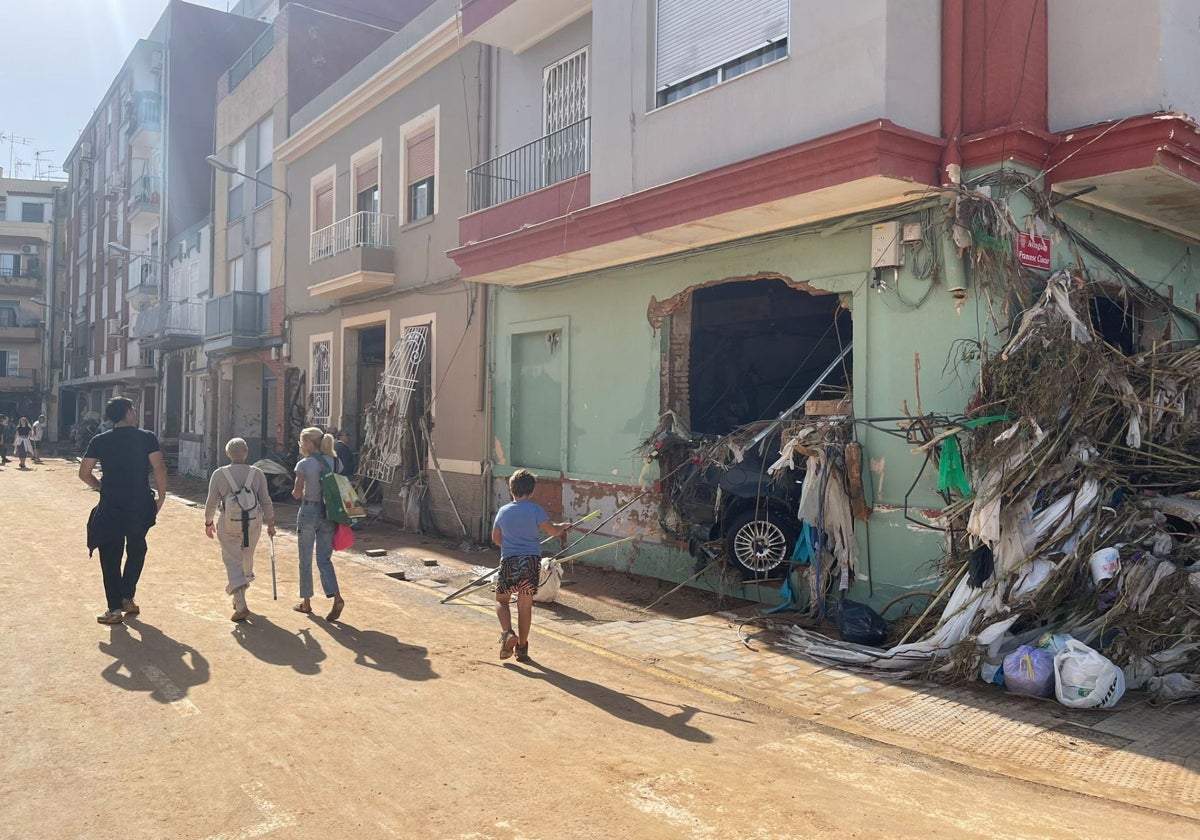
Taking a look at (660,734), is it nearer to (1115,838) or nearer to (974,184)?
(1115,838)

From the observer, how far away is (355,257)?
1625 cm

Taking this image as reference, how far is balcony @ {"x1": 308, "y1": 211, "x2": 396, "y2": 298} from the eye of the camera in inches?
633

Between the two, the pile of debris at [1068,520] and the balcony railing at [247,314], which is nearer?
the pile of debris at [1068,520]

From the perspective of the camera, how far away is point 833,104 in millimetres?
7551

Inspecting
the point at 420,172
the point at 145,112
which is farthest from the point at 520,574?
the point at 145,112

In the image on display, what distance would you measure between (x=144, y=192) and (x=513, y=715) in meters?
34.2

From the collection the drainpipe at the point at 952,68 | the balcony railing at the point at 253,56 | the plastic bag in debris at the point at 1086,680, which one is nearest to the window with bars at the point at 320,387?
the balcony railing at the point at 253,56

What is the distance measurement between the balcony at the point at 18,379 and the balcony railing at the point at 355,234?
150 feet

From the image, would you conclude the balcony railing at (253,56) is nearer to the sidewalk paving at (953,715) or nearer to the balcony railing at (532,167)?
the balcony railing at (532,167)

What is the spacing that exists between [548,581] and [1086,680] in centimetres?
495

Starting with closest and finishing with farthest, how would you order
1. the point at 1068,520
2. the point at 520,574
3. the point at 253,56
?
the point at 1068,520 → the point at 520,574 → the point at 253,56

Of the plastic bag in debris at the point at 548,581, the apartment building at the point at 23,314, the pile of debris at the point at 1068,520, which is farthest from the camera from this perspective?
the apartment building at the point at 23,314

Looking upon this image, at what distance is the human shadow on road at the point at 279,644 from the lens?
6.52m

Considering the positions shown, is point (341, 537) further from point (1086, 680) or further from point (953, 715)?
point (1086, 680)
